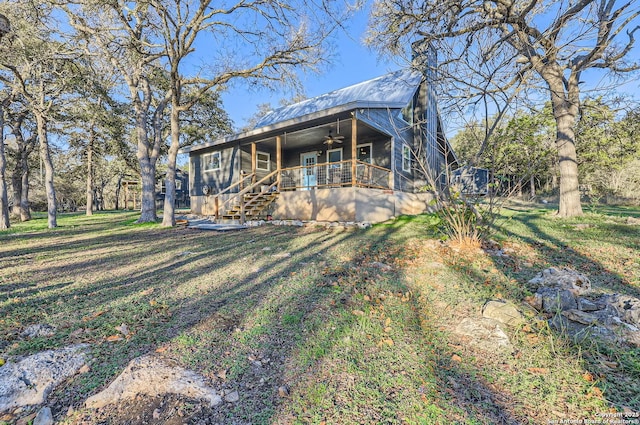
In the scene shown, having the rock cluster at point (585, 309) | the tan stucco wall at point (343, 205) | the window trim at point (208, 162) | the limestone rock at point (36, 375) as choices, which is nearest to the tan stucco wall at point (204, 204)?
the window trim at point (208, 162)

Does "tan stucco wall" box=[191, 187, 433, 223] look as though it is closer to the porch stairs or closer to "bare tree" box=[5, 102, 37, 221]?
the porch stairs

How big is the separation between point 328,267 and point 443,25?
22.5 ft

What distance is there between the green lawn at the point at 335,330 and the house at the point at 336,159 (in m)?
4.38

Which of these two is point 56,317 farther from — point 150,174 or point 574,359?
point 150,174

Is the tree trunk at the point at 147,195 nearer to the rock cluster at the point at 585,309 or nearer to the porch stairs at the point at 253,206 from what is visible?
the porch stairs at the point at 253,206

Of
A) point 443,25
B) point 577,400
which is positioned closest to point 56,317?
point 577,400

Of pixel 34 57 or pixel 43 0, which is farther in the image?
pixel 34 57

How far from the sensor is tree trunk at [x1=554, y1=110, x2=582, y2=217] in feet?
26.3

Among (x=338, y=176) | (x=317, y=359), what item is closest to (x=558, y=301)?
(x=317, y=359)

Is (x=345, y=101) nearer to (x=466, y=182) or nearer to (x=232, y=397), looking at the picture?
(x=466, y=182)

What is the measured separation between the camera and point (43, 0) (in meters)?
8.75

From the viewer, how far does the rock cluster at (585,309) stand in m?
2.43

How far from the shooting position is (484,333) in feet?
8.41

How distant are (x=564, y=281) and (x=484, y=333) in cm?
167
